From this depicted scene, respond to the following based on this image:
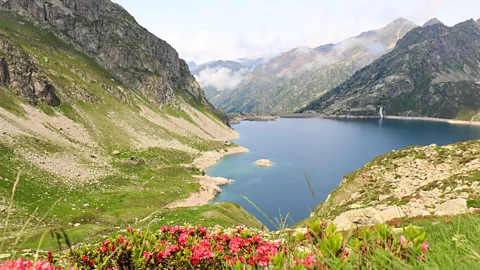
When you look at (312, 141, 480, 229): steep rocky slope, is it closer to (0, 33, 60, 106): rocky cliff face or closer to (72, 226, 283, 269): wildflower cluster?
(72, 226, 283, 269): wildflower cluster

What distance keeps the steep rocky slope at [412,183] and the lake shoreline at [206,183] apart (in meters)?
41.4

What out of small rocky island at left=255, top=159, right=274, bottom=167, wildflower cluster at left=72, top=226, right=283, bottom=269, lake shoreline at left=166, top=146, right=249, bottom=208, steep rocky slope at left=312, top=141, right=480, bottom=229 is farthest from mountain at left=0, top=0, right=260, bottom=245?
small rocky island at left=255, top=159, right=274, bottom=167

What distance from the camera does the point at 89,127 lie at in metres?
101

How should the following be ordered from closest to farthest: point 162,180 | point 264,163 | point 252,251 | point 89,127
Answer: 1. point 252,251
2. point 162,180
3. point 89,127
4. point 264,163

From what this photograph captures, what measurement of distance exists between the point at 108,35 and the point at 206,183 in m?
120

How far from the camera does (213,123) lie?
19862 cm

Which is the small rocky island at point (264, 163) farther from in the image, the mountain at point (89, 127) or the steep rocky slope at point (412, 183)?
the steep rocky slope at point (412, 183)

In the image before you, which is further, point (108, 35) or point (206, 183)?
point (108, 35)

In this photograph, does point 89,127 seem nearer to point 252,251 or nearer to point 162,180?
point 162,180

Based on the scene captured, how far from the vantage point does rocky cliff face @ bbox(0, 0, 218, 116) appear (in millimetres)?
143875

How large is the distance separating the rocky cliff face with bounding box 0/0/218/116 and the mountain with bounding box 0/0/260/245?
550mm

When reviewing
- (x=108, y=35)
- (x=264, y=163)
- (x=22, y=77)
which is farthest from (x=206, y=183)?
(x=108, y=35)

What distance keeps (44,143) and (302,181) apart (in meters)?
72.7

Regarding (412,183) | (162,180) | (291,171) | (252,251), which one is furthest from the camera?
(291,171)
